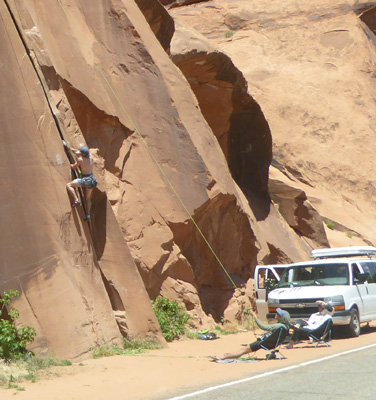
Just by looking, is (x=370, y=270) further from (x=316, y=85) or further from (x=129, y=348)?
(x=316, y=85)

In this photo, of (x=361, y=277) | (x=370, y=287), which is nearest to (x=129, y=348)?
(x=361, y=277)

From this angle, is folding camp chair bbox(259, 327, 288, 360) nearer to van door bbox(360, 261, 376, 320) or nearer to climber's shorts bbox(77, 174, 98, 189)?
climber's shorts bbox(77, 174, 98, 189)

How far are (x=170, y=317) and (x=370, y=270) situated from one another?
528 centimetres

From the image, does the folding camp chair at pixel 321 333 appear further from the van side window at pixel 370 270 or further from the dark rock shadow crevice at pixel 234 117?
the dark rock shadow crevice at pixel 234 117

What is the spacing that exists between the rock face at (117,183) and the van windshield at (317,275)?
239cm

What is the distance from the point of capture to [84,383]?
933cm

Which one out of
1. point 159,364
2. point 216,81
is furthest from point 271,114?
point 159,364

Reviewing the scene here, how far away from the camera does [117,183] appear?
15992 mm

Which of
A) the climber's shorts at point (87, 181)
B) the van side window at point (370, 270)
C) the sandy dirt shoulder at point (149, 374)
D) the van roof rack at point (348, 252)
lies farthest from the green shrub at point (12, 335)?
the van roof rack at point (348, 252)

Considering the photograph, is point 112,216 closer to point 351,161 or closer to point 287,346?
point 287,346

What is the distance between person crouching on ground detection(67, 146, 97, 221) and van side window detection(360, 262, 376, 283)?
726cm

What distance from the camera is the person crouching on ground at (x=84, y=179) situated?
40.3 feet

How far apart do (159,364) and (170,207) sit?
623 cm

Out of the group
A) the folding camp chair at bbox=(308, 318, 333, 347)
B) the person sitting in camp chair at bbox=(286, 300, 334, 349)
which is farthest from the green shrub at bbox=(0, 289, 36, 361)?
the folding camp chair at bbox=(308, 318, 333, 347)
